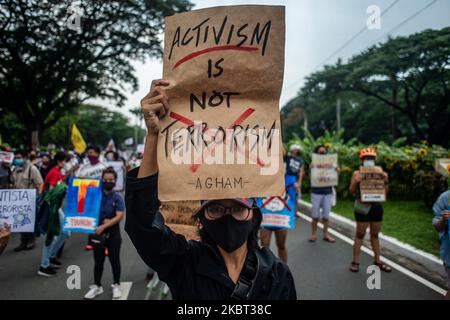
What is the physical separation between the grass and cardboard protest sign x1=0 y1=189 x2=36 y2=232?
18.5ft

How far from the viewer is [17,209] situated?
77.8 inches

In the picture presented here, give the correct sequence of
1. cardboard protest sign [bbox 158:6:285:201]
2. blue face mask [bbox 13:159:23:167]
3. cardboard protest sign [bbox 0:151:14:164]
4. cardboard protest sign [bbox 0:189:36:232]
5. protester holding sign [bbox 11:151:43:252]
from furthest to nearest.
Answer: blue face mask [bbox 13:159:23:167]
cardboard protest sign [bbox 0:151:14:164]
protester holding sign [bbox 11:151:43:252]
cardboard protest sign [bbox 0:189:36:232]
cardboard protest sign [bbox 158:6:285:201]

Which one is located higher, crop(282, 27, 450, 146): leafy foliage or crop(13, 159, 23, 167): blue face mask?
crop(282, 27, 450, 146): leafy foliage

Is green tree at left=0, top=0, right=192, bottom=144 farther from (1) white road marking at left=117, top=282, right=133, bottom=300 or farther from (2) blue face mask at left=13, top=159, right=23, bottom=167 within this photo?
(1) white road marking at left=117, top=282, right=133, bottom=300

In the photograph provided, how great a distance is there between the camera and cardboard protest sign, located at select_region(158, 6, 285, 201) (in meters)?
1.22

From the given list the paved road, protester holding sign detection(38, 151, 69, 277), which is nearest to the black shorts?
the paved road

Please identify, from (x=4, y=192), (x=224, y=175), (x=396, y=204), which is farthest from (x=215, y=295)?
(x=396, y=204)

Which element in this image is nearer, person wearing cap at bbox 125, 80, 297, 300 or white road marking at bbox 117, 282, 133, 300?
person wearing cap at bbox 125, 80, 297, 300

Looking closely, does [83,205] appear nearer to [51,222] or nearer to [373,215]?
[51,222]

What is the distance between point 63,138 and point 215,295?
4971 cm

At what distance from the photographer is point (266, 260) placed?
1552mm

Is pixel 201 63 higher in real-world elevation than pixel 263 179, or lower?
higher
